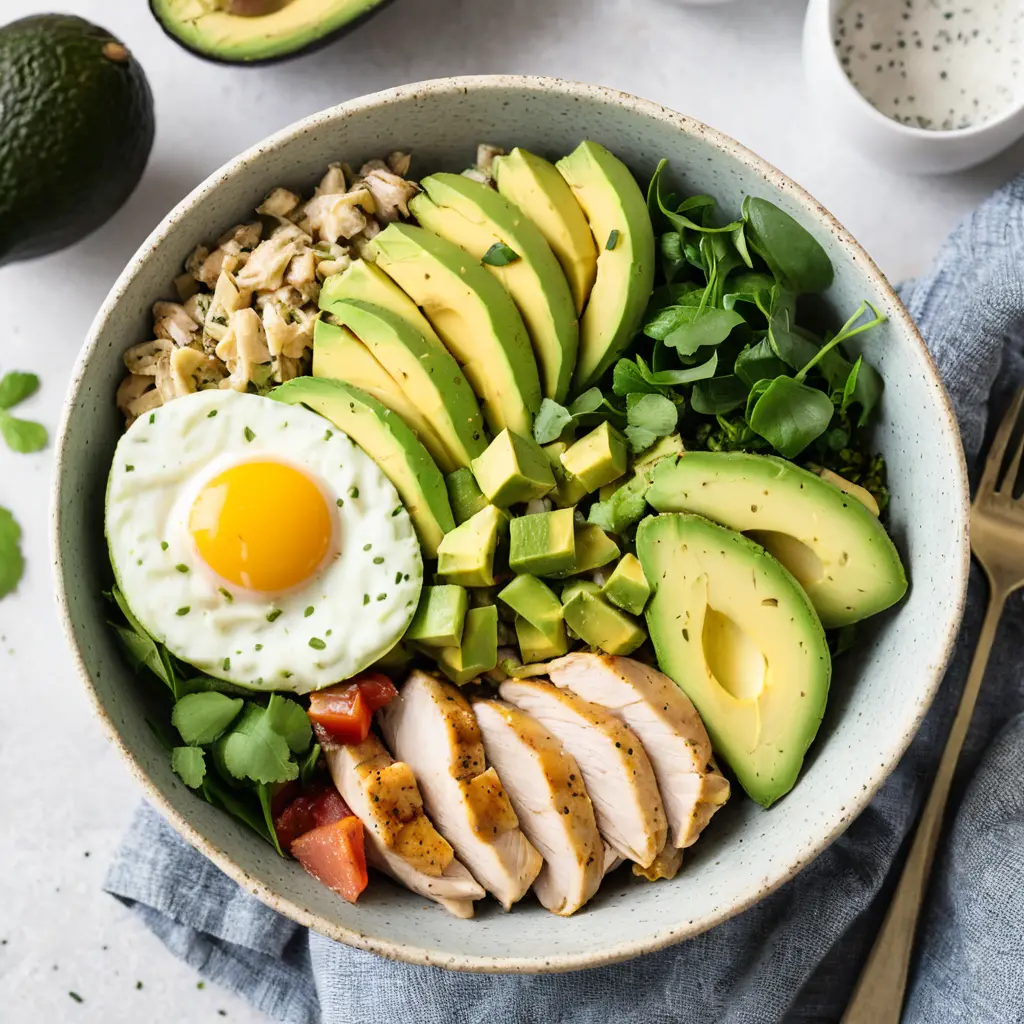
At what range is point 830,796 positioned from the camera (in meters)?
1.93

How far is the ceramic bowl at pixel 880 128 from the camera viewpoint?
2.28m

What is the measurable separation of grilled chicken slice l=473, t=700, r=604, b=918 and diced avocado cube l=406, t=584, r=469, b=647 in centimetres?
16

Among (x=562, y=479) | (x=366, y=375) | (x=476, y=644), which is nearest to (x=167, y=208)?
(x=366, y=375)

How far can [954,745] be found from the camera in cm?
233

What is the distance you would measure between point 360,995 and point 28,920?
0.79 m

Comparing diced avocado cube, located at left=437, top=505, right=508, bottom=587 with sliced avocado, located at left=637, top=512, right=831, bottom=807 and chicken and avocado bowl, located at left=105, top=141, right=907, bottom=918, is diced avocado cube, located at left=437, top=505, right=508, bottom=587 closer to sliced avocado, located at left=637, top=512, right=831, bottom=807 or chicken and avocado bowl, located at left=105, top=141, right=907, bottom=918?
chicken and avocado bowl, located at left=105, top=141, right=907, bottom=918

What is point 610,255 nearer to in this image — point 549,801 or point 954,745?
point 549,801

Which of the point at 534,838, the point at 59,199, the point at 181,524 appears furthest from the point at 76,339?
the point at 534,838

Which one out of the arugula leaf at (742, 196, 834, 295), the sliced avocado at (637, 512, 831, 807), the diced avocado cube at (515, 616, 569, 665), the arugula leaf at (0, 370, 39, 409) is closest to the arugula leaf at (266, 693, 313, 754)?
the diced avocado cube at (515, 616, 569, 665)

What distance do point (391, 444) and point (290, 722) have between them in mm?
539

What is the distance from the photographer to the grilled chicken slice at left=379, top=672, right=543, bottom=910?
6.37 ft

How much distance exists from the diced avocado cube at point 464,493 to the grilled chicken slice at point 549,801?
0.36 metres

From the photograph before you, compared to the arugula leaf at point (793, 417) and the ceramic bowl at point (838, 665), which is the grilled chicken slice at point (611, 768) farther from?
the arugula leaf at point (793, 417)

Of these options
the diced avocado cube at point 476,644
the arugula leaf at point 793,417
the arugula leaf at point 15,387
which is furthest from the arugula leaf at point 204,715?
the arugula leaf at point 793,417
